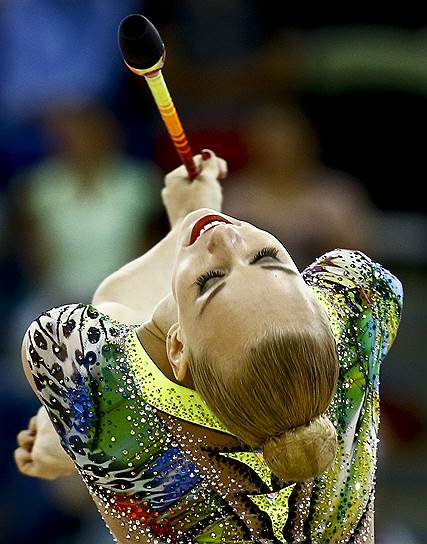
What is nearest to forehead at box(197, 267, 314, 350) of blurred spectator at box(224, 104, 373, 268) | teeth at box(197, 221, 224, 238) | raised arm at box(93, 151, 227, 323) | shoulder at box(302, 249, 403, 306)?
Result: teeth at box(197, 221, 224, 238)

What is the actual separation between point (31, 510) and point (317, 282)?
1685 millimetres

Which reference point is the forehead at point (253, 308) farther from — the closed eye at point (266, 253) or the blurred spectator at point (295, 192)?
the blurred spectator at point (295, 192)

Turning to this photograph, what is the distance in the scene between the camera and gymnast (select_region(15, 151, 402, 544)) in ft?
4.13

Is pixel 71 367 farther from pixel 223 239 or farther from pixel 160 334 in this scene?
pixel 223 239

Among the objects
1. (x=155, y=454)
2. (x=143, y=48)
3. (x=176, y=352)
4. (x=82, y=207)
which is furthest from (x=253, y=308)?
(x=82, y=207)

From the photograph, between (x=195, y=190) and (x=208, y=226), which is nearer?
(x=208, y=226)

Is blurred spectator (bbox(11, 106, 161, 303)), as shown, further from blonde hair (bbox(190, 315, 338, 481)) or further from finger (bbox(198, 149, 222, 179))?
blonde hair (bbox(190, 315, 338, 481))

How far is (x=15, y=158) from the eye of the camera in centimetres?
329

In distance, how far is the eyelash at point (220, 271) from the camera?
52.6 inches

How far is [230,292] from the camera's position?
1.30 meters

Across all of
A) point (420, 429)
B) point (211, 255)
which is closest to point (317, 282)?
point (211, 255)

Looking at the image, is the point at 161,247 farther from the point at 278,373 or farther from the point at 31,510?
the point at 31,510

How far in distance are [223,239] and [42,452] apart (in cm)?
52

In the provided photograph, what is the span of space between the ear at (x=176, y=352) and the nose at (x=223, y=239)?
11cm
